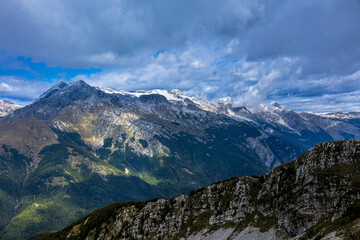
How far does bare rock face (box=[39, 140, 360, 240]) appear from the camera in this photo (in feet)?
212

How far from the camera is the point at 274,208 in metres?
80.9

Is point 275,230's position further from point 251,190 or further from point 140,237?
point 140,237

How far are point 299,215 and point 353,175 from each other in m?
21.1

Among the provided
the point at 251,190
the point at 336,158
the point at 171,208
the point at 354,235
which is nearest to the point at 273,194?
the point at 251,190

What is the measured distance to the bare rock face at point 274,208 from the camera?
Result: 6456cm

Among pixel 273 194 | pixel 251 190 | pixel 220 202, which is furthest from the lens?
pixel 220 202

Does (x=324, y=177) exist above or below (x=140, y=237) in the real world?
above

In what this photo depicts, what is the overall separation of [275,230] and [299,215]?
370 inches

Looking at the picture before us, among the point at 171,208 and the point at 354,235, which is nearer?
the point at 354,235

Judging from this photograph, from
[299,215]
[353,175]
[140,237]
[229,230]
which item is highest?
[353,175]

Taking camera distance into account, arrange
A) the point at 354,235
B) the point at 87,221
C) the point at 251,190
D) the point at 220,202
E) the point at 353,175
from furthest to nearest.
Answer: the point at 87,221 → the point at 220,202 → the point at 251,190 → the point at 353,175 → the point at 354,235

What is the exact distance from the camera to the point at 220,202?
343 feet

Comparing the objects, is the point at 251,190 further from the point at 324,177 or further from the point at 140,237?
the point at 140,237

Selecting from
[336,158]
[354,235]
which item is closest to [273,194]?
[336,158]
